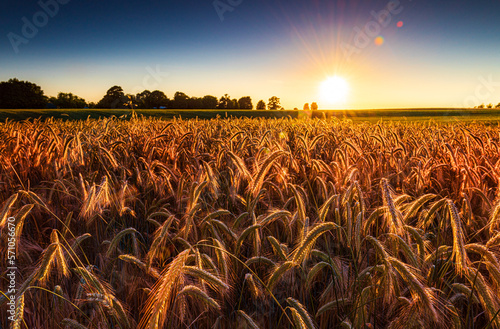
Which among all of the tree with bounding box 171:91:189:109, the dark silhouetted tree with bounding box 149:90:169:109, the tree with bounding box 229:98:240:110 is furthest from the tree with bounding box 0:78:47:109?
the tree with bounding box 229:98:240:110

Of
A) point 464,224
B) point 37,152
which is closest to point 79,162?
point 37,152

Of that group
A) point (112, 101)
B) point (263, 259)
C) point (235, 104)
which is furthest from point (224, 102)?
point (263, 259)

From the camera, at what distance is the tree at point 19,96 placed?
49938mm

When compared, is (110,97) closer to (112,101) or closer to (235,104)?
(112,101)

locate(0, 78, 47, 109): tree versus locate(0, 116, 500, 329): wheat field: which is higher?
locate(0, 78, 47, 109): tree

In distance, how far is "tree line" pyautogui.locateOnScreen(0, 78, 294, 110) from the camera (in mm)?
50784

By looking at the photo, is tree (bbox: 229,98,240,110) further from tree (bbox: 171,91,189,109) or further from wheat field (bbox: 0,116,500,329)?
wheat field (bbox: 0,116,500,329)

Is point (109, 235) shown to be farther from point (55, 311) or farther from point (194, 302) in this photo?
point (194, 302)

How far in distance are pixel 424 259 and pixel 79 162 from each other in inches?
140

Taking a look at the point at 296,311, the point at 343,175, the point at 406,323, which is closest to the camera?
the point at 296,311

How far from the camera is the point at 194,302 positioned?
161cm

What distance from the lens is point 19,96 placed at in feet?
169

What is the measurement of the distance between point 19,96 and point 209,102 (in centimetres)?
3495

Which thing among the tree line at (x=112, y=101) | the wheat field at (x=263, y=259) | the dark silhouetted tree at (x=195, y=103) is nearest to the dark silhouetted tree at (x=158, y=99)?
the tree line at (x=112, y=101)
